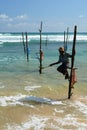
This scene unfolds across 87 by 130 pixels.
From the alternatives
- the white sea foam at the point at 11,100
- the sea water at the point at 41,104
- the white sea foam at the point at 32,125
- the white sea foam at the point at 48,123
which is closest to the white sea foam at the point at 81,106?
the sea water at the point at 41,104

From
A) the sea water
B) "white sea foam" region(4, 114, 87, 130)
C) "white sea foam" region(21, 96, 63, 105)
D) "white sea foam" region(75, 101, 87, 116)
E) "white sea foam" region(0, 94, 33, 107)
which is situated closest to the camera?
"white sea foam" region(4, 114, 87, 130)

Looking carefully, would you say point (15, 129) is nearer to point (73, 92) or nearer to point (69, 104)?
point (69, 104)

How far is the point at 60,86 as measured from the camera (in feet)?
55.7

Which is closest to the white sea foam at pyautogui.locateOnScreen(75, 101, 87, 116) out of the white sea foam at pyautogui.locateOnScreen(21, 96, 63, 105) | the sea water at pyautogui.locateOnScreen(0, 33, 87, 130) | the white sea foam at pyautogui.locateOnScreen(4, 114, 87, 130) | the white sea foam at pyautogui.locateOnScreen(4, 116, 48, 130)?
the sea water at pyautogui.locateOnScreen(0, 33, 87, 130)

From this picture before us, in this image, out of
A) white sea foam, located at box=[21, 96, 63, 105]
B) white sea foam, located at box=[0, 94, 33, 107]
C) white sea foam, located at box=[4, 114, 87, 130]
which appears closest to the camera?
white sea foam, located at box=[4, 114, 87, 130]

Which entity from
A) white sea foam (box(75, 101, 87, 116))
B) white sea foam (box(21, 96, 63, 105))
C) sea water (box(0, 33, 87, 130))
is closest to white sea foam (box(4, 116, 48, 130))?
sea water (box(0, 33, 87, 130))

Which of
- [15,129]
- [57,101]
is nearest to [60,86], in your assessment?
[57,101]

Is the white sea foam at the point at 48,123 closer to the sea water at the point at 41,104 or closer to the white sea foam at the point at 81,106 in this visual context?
the sea water at the point at 41,104

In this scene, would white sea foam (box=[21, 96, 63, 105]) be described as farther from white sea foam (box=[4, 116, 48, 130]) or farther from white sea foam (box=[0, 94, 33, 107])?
white sea foam (box=[4, 116, 48, 130])

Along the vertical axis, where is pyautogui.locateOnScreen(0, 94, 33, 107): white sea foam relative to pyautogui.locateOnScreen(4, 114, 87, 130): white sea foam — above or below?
above

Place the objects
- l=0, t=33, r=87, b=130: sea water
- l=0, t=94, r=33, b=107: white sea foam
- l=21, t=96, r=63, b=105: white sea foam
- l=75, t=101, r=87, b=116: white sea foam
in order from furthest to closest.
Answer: l=21, t=96, r=63, b=105: white sea foam, l=0, t=94, r=33, b=107: white sea foam, l=75, t=101, r=87, b=116: white sea foam, l=0, t=33, r=87, b=130: sea water

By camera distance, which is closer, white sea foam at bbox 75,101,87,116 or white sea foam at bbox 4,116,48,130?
white sea foam at bbox 4,116,48,130

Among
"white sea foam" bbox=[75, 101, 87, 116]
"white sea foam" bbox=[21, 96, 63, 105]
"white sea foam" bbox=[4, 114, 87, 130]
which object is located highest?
"white sea foam" bbox=[21, 96, 63, 105]

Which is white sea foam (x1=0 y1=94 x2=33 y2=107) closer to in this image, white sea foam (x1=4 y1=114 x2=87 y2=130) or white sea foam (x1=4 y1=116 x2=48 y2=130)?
white sea foam (x1=4 y1=114 x2=87 y2=130)
